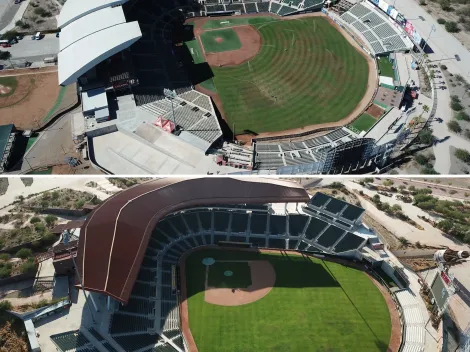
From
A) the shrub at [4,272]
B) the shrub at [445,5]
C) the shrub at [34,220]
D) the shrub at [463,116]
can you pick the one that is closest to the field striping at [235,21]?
the shrub at [445,5]

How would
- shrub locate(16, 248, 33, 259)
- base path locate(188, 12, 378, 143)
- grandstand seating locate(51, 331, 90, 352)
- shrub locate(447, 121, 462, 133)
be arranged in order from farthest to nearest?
1. base path locate(188, 12, 378, 143)
2. shrub locate(447, 121, 462, 133)
3. shrub locate(16, 248, 33, 259)
4. grandstand seating locate(51, 331, 90, 352)

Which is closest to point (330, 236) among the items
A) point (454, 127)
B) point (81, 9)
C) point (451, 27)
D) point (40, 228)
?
point (454, 127)

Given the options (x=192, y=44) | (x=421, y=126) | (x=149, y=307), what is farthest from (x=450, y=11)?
(x=149, y=307)

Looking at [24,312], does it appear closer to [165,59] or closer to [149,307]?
[149,307]

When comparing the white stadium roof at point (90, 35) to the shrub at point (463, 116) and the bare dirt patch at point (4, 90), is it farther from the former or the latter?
the shrub at point (463, 116)

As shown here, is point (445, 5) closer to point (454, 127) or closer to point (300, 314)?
point (454, 127)

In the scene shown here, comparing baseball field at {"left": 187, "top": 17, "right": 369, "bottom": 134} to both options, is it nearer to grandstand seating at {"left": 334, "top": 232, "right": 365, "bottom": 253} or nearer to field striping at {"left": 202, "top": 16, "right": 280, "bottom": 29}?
field striping at {"left": 202, "top": 16, "right": 280, "bottom": 29}

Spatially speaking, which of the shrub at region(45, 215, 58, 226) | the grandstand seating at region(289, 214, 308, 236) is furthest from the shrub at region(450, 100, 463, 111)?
the shrub at region(45, 215, 58, 226)
